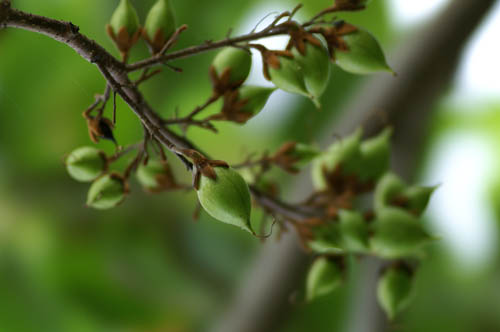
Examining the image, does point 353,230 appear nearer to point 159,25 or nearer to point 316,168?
point 316,168

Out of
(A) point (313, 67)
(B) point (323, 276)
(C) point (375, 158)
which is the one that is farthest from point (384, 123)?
(A) point (313, 67)

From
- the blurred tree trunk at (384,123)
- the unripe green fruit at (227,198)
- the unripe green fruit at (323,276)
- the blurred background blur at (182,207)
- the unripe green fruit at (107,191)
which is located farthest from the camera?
the blurred background blur at (182,207)

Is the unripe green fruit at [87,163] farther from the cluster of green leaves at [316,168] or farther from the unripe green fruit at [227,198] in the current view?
the unripe green fruit at [227,198]

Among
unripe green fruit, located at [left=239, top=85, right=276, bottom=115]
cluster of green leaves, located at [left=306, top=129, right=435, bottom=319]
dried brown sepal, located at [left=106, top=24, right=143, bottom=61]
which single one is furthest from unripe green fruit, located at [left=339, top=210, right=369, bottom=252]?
dried brown sepal, located at [left=106, top=24, right=143, bottom=61]

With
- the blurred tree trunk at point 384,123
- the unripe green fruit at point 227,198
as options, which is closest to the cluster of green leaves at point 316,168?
the unripe green fruit at point 227,198

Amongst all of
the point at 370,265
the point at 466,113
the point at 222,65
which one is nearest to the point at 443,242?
the point at 466,113

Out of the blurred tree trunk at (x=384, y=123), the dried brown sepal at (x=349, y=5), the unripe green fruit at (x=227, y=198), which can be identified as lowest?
the blurred tree trunk at (x=384, y=123)
